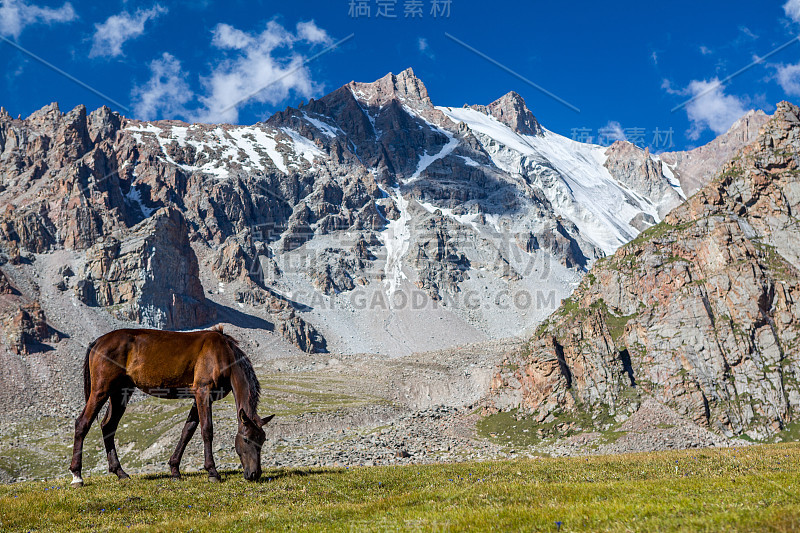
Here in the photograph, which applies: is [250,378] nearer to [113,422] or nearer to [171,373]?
[171,373]

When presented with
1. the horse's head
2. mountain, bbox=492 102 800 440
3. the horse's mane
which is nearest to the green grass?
the horse's head

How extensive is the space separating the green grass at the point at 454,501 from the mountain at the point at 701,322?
46110mm

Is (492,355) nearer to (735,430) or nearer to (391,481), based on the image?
(735,430)

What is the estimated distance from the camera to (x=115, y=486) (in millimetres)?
16188

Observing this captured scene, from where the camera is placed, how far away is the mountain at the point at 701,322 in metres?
57.1

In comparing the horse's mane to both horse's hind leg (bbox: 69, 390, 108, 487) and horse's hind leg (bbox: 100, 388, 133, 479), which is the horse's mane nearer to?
horse's hind leg (bbox: 100, 388, 133, 479)

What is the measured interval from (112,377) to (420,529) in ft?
44.7

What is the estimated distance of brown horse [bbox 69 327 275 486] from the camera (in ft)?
57.2

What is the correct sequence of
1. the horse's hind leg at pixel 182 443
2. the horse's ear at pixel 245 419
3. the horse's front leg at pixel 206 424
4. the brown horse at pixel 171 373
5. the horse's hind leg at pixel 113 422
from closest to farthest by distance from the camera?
1. the horse's ear at pixel 245 419
2. the horse's front leg at pixel 206 424
3. the brown horse at pixel 171 373
4. the horse's hind leg at pixel 182 443
5. the horse's hind leg at pixel 113 422

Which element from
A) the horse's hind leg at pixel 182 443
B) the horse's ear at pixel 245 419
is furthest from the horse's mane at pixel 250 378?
the horse's hind leg at pixel 182 443

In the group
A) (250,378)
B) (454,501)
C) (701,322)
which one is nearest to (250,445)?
→ (250,378)

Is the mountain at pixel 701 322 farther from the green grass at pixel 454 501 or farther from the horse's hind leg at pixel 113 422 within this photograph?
the horse's hind leg at pixel 113 422

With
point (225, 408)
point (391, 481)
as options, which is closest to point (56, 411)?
point (225, 408)

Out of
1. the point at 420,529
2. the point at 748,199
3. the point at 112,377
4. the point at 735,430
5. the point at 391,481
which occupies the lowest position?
the point at 735,430
